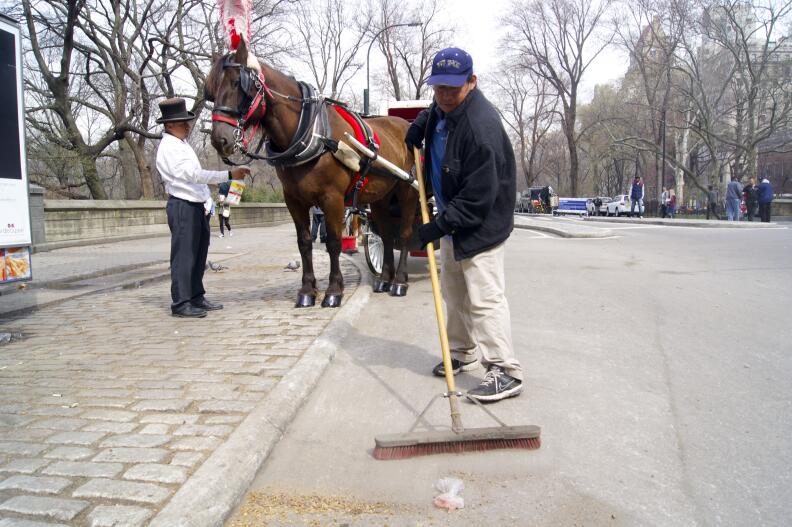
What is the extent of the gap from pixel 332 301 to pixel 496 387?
2854 mm

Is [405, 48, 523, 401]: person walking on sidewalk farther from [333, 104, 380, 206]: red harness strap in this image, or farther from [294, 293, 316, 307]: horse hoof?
[294, 293, 316, 307]: horse hoof

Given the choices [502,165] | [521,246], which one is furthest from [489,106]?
[521,246]

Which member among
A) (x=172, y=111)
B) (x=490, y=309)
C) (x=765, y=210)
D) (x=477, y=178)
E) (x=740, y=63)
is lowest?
(x=490, y=309)

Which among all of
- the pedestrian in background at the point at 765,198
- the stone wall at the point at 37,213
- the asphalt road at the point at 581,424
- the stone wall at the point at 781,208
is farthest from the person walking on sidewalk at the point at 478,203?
the stone wall at the point at 781,208

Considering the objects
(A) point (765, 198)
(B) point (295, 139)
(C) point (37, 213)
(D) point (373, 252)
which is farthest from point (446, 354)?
(A) point (765, 198)

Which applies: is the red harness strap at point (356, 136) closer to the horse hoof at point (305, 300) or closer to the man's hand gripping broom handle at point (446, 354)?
the horse hoof at point (305, 300)

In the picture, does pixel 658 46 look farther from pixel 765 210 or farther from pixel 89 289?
pixel 89 289

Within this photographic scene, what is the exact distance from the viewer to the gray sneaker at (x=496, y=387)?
11.2 feet

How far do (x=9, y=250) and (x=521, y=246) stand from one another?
10160 millimetres

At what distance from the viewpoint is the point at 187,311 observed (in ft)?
18.8

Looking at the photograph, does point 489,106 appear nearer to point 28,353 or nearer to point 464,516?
point 464,516

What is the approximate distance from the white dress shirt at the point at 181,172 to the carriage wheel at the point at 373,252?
2.68 m

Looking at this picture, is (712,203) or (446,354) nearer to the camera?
(446,354)

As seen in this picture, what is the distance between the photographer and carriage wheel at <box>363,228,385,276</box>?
796 cm
